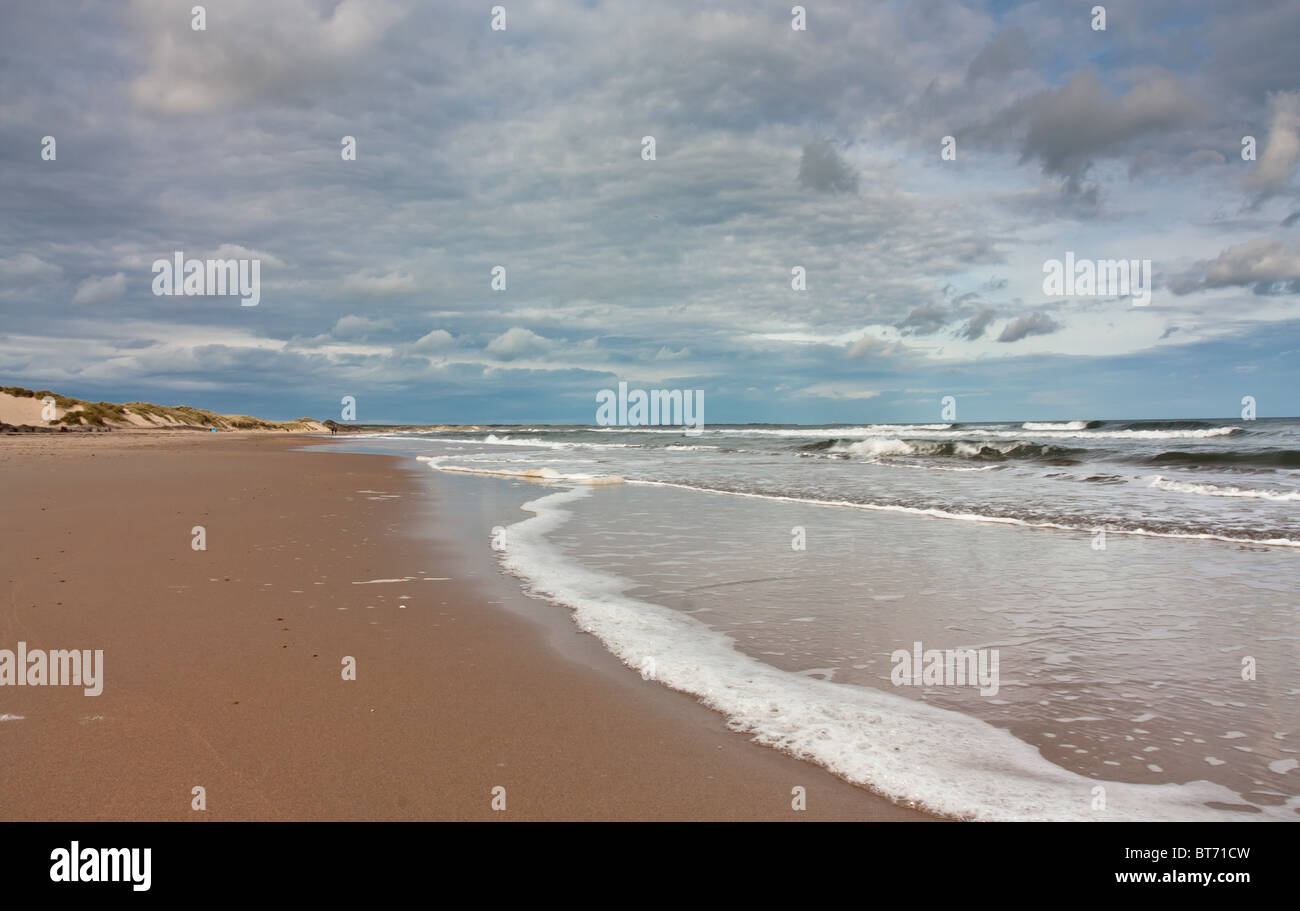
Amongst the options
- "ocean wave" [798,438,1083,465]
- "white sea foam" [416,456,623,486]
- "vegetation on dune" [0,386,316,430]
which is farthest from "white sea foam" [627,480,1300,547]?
"vegetation on dune" [0,386,316,430]

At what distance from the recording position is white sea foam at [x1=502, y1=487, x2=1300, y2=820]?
3.13m

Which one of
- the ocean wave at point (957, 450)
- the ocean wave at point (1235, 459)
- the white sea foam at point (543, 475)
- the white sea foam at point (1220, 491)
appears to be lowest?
the white sea foam at point (1220, 491)

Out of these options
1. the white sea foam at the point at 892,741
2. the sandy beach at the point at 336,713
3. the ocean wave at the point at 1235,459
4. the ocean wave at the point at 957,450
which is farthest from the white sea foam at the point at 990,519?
the ocean wave at the point at 1235,459

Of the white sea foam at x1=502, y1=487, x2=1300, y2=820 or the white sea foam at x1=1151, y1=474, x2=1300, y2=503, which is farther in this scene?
the white sea foam at x1=1151, y1=474, x2=1300, y2=503

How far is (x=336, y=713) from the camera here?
13.0 feet

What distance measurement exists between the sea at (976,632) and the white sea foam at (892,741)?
15mm

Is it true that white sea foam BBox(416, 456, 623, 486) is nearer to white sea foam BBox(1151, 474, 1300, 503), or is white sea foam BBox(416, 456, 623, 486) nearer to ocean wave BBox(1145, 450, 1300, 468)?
white sea foam BBox(1151, 474, 1300, 503)

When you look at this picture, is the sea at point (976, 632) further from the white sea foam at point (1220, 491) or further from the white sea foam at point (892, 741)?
the white sea foam at point (1220, 491)

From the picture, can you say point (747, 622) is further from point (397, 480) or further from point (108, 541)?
point (397, 480)

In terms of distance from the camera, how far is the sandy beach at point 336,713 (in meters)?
3.07

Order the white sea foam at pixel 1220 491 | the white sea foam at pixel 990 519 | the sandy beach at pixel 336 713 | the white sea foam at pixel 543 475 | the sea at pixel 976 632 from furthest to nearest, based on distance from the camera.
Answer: the white sea foam at pixel 543 475
the white sea foam at pixel 1220 491
the white sea foam at pixel 990 519
the sea at pixel 976 632
the sandy beach at pixel 336 713

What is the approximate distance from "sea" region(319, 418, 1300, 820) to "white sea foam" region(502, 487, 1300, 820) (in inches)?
0.6
